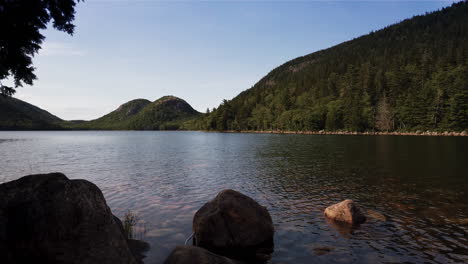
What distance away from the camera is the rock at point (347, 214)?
14023 mm

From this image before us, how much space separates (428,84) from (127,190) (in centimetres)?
16691

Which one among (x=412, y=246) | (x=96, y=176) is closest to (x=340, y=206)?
(x=412, y=246)

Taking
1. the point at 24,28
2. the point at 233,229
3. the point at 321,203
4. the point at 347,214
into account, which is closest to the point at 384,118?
the point at 321,203

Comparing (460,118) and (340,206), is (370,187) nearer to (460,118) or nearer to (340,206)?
(340,206)

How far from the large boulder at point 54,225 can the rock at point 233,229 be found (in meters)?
4.88

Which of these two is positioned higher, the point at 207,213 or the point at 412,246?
the point at 207,213

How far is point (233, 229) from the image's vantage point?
1140cm

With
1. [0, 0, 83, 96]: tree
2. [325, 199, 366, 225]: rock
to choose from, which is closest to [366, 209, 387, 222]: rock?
[325, 199, 366, 225]: rock

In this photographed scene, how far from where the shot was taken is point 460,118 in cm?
10912

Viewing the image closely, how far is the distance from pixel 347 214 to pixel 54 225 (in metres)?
13.7

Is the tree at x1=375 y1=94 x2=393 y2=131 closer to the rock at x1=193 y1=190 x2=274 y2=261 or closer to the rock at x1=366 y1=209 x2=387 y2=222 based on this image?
the rock at x1=366 y1=209 x2=387 y2=222

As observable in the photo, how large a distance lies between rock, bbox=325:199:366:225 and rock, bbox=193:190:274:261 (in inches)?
192

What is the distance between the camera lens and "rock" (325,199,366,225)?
14023mm

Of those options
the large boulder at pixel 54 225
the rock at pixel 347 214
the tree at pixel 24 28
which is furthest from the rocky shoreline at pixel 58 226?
the rock at pixel 347 214
